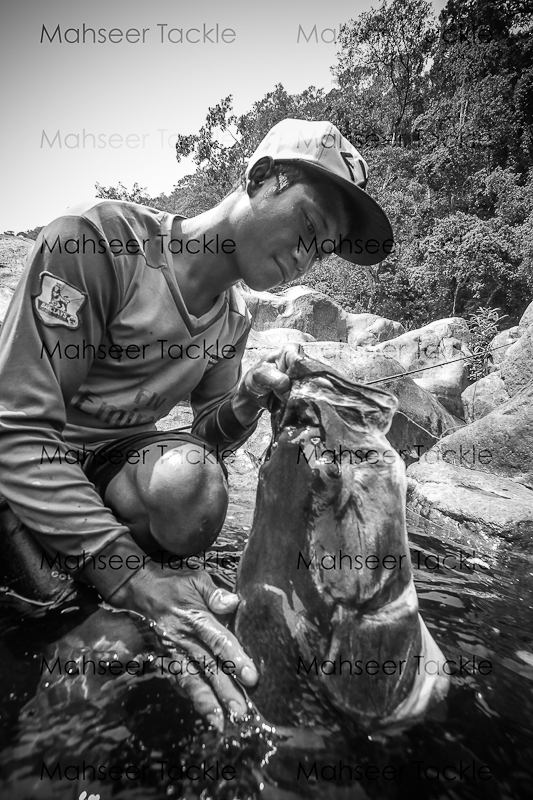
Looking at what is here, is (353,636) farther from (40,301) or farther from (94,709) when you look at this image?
(40,301)

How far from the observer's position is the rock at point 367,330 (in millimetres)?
14377

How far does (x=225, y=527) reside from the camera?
2938 mm

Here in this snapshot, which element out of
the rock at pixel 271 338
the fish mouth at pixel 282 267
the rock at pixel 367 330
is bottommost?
the rock at pixel 367 330

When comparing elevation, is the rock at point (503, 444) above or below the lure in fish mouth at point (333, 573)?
below

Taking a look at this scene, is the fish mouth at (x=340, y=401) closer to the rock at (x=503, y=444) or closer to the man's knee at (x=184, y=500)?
the man's knee at (x=184, y=500)

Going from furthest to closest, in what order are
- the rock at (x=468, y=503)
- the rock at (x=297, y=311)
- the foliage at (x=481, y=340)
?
the foliage at (x=481, y=340) → the rock at (x=297, y=311) → the rock at (x=468, y=503)

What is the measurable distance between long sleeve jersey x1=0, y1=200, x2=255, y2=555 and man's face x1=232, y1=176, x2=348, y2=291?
0.37m

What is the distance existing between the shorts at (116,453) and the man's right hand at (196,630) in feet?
1.71

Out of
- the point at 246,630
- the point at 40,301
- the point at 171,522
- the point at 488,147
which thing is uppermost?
the point at 488,147

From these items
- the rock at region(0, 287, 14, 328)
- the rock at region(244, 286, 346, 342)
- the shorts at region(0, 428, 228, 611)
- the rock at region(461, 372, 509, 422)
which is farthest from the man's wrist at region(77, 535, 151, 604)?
the rock at region(244, 286, 346, 342)

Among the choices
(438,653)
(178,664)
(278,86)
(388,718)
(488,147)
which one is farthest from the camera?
(278,86)

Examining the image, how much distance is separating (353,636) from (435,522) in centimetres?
295

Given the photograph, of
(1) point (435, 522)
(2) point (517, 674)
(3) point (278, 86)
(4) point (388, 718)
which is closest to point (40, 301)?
(4) point (388, 718)

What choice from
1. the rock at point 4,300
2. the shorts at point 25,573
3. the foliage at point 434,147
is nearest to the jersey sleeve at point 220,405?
the shorts at point 25,573
